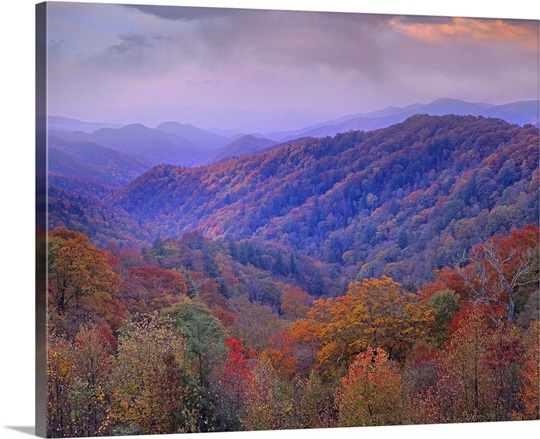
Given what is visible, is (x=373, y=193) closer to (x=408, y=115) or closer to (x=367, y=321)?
(x=408, y=115)

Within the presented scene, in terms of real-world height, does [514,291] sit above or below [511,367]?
above

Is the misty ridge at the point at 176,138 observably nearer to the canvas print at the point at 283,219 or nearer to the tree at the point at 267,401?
the canvas print at the point at 283,219

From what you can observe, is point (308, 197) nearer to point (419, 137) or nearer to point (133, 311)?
point (419, 137)

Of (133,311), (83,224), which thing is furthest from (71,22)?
(133,311)

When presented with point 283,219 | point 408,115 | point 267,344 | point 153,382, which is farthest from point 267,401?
point 408,115

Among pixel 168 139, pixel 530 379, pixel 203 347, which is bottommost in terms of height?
pixel 530 379

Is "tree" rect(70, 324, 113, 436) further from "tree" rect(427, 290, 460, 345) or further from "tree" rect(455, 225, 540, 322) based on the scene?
"tree" rect(455, 225, 540, 322)

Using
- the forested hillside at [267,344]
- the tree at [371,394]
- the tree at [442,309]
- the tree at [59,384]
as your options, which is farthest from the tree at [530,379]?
the tree at [59,384]
